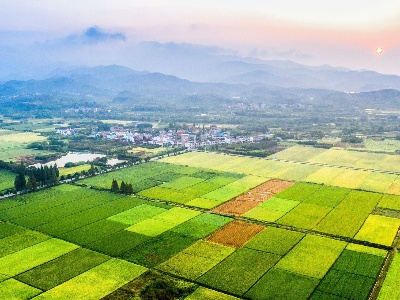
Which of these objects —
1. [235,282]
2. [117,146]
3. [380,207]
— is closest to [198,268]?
[235,282]

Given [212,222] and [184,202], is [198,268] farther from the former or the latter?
[184,202]

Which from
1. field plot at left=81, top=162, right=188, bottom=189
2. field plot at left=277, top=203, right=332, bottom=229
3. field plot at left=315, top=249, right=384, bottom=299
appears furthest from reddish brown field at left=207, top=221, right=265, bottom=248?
field plot at left=81, top=162, right=188, bottom=189

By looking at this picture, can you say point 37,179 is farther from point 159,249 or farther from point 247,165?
point 247,165

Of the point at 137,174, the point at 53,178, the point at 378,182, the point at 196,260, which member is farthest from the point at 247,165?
the point at 196,260

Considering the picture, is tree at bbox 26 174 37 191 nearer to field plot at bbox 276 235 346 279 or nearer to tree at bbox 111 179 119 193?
tree at bbox 111 179 119 193

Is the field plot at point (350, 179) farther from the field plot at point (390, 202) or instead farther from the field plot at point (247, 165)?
the field plot at point (390, 202)

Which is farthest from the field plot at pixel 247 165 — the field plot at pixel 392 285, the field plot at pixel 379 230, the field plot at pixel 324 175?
the field plot at pixel 392 285

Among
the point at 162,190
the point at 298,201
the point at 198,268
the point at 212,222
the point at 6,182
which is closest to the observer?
the point at 198,268
